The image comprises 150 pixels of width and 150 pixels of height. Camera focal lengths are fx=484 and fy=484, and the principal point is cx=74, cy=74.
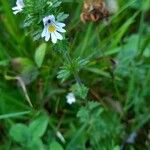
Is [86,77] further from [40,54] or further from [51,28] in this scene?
[51,28]

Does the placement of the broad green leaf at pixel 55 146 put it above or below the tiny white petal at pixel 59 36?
below

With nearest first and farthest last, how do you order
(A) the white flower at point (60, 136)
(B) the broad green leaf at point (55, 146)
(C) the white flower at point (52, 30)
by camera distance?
1. (C) the white flower at point (52, 30)
2. (B) the broad green leaf at point (55, 146)
3. (A) the white flower at point (60, 136)

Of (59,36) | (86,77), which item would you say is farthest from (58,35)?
(86,77)

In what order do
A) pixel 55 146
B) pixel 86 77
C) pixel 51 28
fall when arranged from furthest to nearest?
pixel 86 77 → pixel 55 146 → pixel 51 28

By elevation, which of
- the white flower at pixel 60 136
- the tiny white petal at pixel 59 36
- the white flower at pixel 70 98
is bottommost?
the white flower at pixel 60 136

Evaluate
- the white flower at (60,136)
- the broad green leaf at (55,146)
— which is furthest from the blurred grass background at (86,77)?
the broad green leaf at (55,146)

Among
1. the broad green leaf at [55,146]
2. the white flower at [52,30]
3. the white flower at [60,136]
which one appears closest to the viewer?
the white flower at [52,30]

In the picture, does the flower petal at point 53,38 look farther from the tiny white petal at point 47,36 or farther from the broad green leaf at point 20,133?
the broad green leaf at point 20,133
